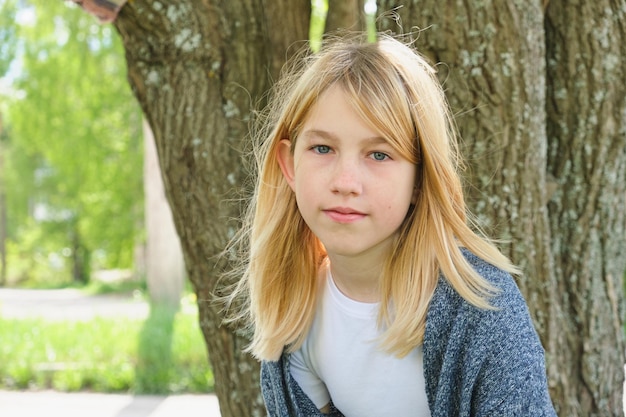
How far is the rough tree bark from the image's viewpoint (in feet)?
7.47

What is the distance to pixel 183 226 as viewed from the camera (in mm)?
Result: 2557

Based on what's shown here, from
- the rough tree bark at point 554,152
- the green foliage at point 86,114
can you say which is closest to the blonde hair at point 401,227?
the rough tree bark at point 554,152

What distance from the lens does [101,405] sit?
6.66 m

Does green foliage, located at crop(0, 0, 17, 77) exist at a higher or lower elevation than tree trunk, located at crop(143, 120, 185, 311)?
higher

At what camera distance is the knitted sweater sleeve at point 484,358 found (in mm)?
1704

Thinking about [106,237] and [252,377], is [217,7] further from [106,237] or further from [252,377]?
[106,237]

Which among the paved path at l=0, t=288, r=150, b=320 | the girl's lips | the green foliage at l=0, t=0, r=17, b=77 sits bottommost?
the paved path at l=0, t=288, r=150, b=320

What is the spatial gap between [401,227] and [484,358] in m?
0.41

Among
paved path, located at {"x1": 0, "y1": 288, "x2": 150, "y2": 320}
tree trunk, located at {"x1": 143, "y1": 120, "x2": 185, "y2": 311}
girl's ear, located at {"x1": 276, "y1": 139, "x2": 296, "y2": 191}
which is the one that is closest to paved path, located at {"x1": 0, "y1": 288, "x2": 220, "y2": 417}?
tree trunk, located at {"x1": 143, "y1": 120, "x2": 185, "y2": 311}

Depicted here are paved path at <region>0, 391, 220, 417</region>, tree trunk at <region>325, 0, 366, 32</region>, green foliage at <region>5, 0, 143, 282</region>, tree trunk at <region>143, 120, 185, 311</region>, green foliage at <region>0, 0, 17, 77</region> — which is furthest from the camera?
tree trunk at <region>143, 120, 185, 311</region>

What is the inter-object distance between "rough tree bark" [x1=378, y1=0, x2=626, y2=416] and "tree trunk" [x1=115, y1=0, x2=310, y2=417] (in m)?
0.47

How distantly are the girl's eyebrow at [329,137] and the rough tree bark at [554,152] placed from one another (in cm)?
63

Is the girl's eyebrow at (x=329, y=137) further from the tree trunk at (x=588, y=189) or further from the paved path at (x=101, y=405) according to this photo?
the paved path at (x=101, y=405)

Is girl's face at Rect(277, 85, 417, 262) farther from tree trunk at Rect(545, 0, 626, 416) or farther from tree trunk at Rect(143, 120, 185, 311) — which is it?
tree trunk at Rect(143, 120, 185, 311)
